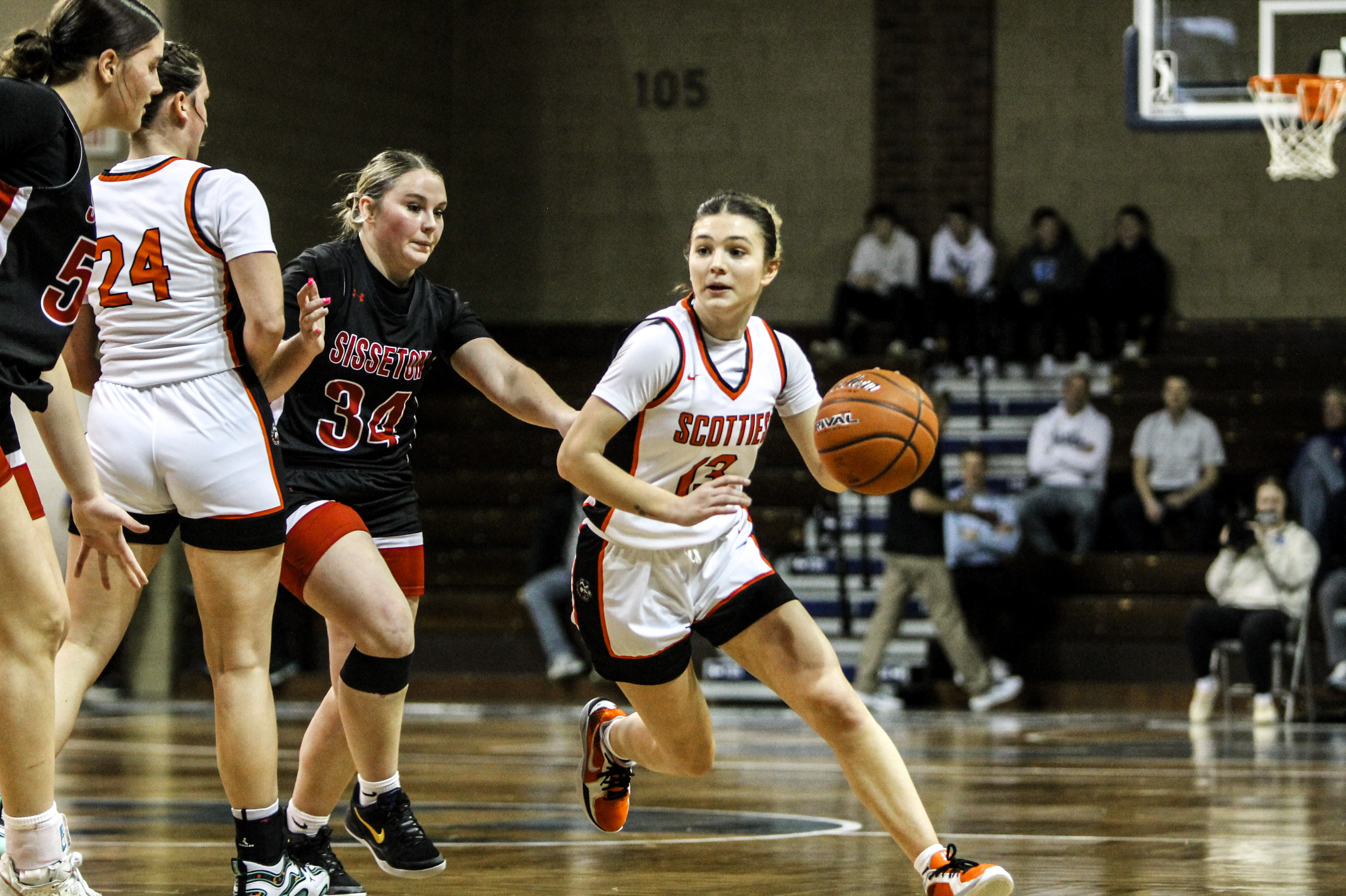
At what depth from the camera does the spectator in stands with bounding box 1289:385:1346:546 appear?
993 cm

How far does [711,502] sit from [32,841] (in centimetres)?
135

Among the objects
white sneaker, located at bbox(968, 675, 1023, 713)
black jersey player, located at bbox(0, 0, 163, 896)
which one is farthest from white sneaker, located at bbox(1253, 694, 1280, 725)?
black jersey player, located at bbox(0, 0, 163, 896)

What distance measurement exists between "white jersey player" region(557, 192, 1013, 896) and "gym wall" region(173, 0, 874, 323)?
35.3 ft

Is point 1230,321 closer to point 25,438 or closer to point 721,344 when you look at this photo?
point 25,438

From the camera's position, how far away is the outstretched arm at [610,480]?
338 centimetres

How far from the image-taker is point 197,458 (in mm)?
3318

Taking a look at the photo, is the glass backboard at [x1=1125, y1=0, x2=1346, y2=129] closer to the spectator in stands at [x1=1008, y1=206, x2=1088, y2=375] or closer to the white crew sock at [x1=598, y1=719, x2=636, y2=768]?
the spectator in stands at [x1=1008, y1=206, x2=1088, y2=375]

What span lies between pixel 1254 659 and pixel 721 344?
6.41 metres

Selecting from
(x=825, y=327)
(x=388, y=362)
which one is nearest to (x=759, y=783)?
(x=388, y=362)

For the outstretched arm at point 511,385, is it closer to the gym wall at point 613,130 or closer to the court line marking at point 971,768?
the court line marking at point 971,768

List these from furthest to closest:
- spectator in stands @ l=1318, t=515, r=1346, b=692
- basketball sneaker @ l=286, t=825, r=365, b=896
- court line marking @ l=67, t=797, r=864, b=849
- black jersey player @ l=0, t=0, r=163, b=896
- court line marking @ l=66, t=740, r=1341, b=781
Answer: spectator in stands @ l=1318, t=515, r=1346, b=692 < court line marking @ l=66, t=740, r=1341, b=781 < court line marking @ l=67, t=797, r=864, b=849 < basketball sneaker @ l=286, t=825, r=365, b=896 < black jersey player @ l=0, t=0, r=163, b=896

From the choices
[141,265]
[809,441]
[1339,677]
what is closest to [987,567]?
[1339,677]


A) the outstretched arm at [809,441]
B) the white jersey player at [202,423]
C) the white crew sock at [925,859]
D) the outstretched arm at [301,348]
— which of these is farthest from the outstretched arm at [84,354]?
the white crew sock at [925,859]

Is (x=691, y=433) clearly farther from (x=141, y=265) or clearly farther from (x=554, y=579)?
(x=554, y=579)
